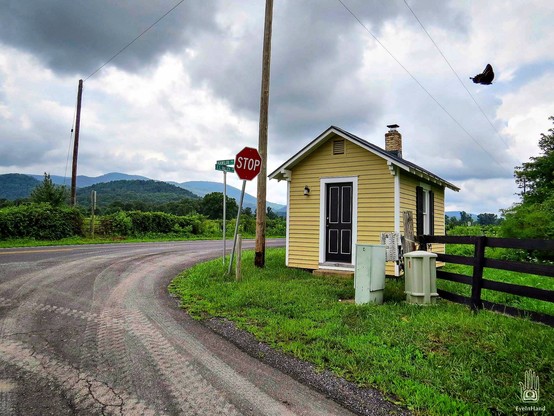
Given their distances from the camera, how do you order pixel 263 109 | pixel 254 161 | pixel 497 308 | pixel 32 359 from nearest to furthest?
pixel 32 359, pixel 497 308, pixel 254 161, pixel 263 109

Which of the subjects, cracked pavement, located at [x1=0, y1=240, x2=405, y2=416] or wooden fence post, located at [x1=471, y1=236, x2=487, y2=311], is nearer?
cracked pavement, located at [x1=0, y1=240, x2=405, y2=416]

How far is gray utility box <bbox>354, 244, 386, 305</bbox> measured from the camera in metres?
6.20

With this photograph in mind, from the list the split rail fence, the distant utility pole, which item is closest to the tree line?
the distant utility pole

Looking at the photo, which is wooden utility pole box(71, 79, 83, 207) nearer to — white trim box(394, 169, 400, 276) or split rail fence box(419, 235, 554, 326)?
white trim box(394, 169, 400, 276)

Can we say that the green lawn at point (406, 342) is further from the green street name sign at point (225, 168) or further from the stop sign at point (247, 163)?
the green street name sign at point (225, 168)

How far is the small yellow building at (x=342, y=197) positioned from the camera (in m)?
9.24

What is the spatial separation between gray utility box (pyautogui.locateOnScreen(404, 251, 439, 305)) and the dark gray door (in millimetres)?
3492

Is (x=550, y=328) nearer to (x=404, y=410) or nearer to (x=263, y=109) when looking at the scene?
(x=404, y=410)

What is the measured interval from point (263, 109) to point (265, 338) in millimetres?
6845

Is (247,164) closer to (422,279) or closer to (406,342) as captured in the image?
(422,279)

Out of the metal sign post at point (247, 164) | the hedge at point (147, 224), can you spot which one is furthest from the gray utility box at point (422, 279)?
the hedge at point (147, 224)

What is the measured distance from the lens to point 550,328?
4457 millimetres

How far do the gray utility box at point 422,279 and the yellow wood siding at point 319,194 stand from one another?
117 inches

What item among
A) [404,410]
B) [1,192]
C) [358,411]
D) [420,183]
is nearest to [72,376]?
[358,411]
